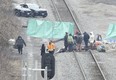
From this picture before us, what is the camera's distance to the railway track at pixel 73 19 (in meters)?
28.1

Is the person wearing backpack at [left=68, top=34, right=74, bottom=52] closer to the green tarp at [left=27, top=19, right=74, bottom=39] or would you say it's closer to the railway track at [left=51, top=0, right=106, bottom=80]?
the railway track at [left=51, top=0, right=106, bottom=80]

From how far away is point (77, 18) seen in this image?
43.3m

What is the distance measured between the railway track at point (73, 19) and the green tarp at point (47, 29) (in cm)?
194

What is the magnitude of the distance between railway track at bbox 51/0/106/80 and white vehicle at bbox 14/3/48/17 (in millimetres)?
1456

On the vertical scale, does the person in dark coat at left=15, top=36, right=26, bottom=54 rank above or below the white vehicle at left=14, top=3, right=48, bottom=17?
above

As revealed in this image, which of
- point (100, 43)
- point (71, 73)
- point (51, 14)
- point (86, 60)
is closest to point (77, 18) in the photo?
point (51, 14)

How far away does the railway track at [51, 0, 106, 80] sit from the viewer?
2809cm

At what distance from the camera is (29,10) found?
4188 centimetres

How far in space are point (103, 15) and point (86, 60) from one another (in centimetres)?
1477

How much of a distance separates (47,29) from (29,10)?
8705 mm

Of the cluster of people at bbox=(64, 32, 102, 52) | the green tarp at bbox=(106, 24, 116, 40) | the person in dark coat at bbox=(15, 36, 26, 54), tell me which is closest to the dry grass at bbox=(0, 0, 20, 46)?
the person in dark coat at bbox=(15, 36, 26, 54)

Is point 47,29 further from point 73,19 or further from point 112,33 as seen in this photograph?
point 73,19

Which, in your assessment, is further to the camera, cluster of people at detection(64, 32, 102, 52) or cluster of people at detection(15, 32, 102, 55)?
cluster of people at detection(64, 32, 102, 52)

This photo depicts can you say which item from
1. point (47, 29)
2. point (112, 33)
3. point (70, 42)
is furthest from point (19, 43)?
point (112, 33)
